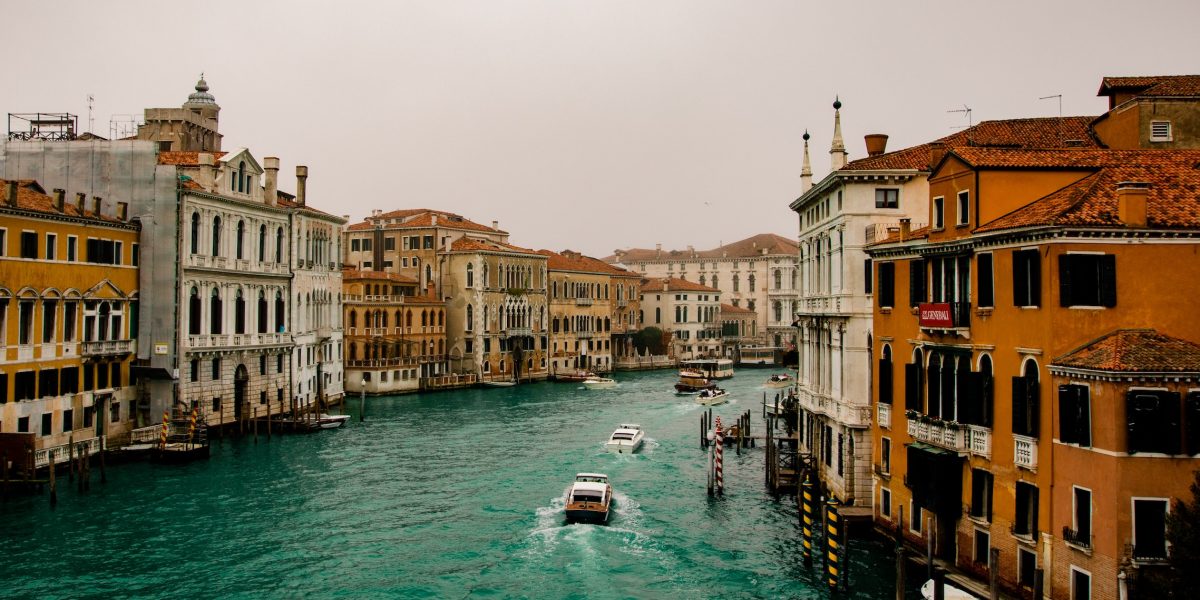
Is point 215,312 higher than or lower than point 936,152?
lower

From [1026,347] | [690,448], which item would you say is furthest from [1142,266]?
[690,448]

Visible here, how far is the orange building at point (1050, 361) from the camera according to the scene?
39.4ft

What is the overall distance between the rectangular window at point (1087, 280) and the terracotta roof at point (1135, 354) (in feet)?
1.63

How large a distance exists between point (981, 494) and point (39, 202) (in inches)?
996

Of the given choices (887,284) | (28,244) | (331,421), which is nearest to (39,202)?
(28,244)

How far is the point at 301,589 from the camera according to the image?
57.0 feet

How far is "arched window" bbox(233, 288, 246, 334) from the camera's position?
35.4 m

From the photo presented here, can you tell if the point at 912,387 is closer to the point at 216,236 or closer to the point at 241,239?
the point at 216,236

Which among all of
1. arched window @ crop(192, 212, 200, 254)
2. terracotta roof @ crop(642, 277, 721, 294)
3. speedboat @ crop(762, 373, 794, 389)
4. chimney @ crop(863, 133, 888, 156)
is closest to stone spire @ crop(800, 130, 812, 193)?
chimney @ crop(863, 133, 888, 156)

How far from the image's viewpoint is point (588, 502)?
72.7ft

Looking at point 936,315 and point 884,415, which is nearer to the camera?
point 936,315

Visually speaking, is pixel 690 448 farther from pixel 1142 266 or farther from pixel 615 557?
pixel 1142 266

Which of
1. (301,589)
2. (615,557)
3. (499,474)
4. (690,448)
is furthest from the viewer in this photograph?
(690,448)

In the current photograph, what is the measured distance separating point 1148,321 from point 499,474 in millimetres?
18827
